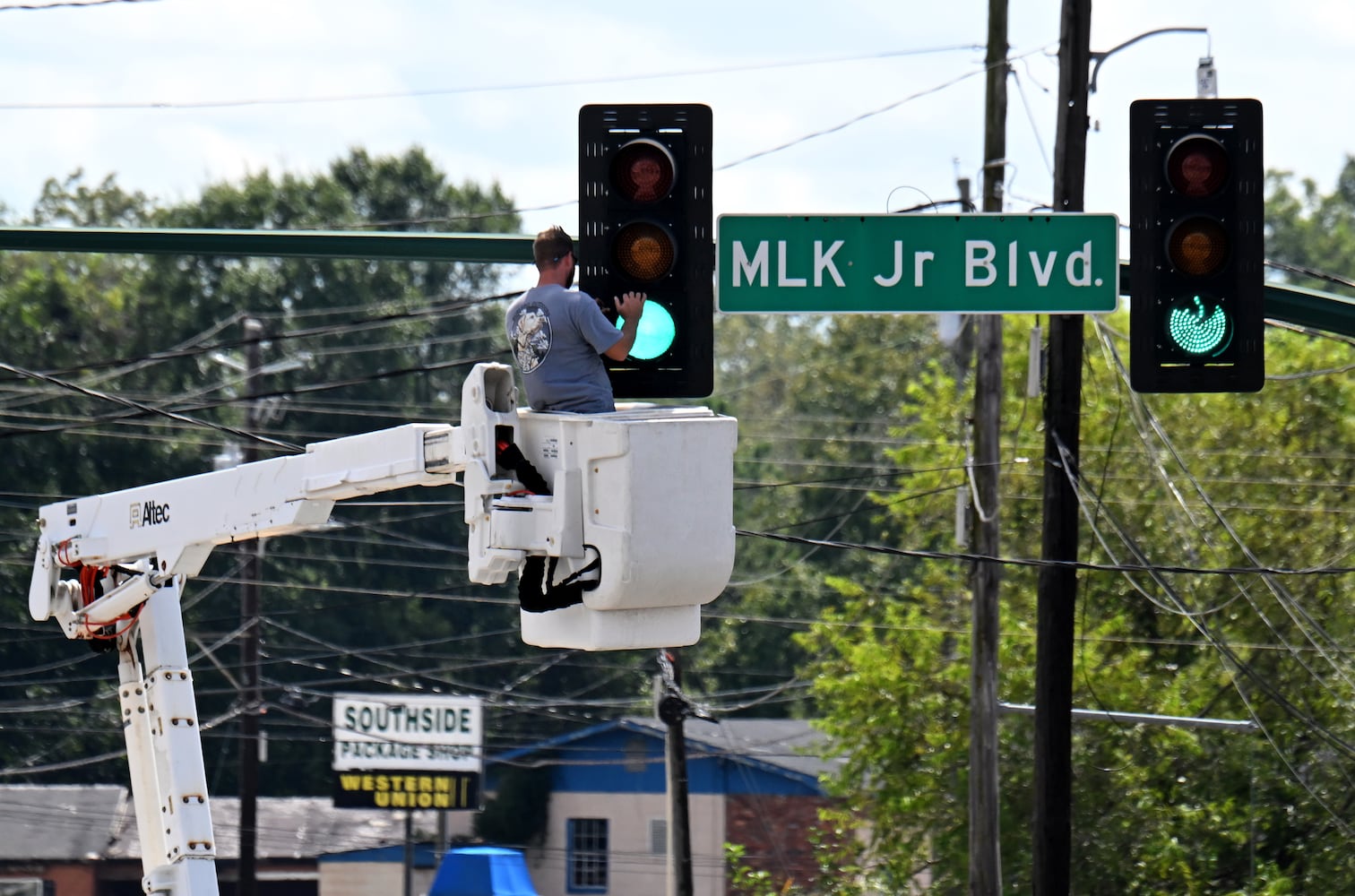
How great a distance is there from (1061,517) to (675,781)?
1374cm

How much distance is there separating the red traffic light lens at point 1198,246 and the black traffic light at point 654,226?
1980 mm

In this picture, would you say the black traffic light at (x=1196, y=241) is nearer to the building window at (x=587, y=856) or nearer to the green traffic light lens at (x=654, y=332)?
the green traffic light lens at (x=654, y=332)

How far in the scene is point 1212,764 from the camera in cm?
2727

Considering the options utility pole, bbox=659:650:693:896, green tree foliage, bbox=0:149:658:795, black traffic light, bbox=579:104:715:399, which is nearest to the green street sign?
black traffic light, bbox=579:104:715:399

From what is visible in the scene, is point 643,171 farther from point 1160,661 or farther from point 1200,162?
point 1160,661

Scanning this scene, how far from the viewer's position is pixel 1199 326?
8.07 m

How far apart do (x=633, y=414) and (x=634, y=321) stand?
1.12 metres

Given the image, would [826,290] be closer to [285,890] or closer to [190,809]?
[190,809]

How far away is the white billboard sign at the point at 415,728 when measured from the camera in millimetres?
40438

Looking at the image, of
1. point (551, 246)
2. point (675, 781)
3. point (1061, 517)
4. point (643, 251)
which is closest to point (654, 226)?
point (643, 251)

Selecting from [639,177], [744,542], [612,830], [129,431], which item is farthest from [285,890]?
[639,177]

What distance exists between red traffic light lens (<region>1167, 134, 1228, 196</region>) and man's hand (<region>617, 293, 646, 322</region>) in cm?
232

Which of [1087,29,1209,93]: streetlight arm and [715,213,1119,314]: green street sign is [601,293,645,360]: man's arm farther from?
[1087,29,1209,93]: streetlight arm

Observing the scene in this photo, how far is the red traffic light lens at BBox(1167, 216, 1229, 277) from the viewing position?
8.05 meters
